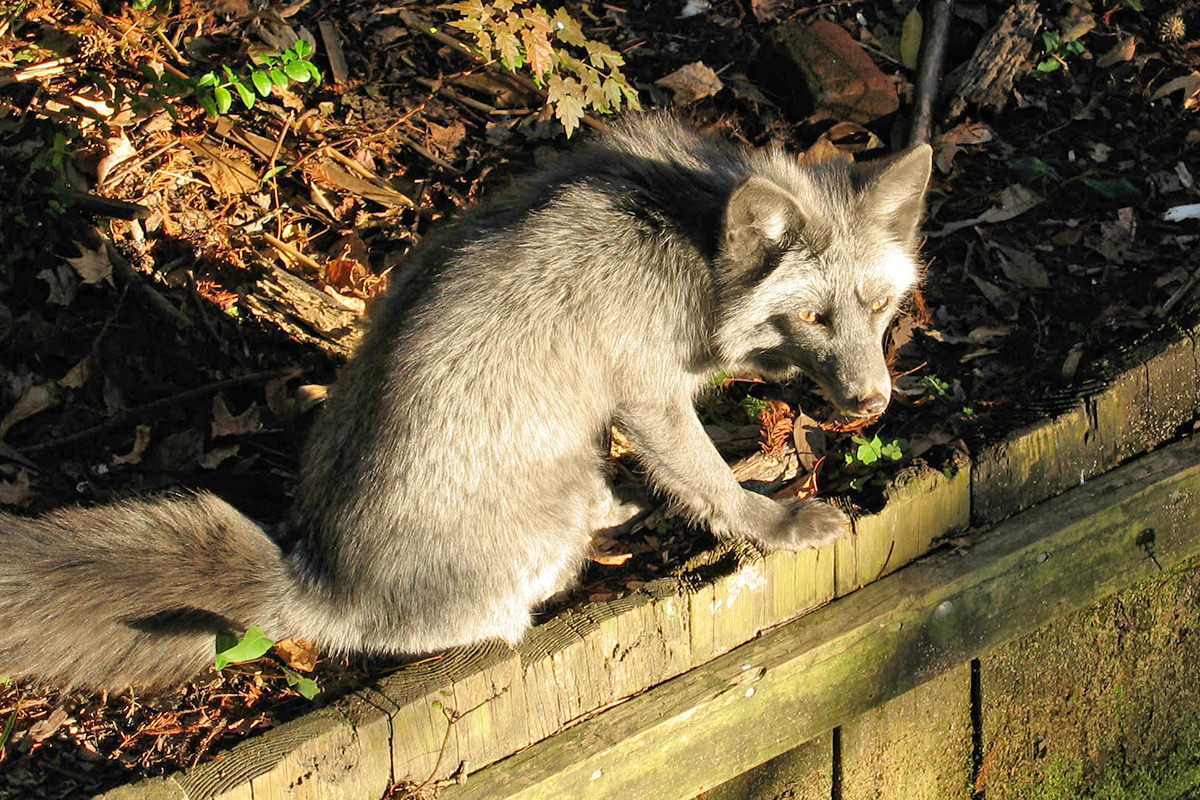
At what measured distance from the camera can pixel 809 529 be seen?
3795 millimetres

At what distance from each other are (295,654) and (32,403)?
1.87 metres

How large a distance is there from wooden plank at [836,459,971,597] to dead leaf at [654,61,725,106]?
106 inches

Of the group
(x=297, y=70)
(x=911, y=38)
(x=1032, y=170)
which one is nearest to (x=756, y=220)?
(x=297, y=70)

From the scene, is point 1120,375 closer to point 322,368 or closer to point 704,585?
point 704,585

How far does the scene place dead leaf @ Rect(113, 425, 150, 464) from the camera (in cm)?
449

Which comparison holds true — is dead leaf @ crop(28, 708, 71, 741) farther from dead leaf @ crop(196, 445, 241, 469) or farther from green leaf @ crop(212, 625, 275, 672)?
dead leaf @ crop(196, 445, 241, 469)

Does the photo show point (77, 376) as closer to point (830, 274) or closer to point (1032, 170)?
point (830, 274)

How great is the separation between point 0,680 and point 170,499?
716 mm

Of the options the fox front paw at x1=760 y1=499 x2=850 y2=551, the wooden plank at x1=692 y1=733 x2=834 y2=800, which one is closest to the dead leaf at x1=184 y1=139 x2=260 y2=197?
the fox front paw at x1=760 y1=499 x2=850 y2=551

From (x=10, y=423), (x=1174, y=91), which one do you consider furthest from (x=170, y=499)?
(x=1174, y=91)

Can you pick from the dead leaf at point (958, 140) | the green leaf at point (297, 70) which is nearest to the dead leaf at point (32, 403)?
the green leaf at point (297, 70)

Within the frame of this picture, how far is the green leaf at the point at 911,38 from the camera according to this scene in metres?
6.05

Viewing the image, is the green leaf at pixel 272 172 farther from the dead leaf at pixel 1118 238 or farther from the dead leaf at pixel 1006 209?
the dead leaf at pixel 1118 238

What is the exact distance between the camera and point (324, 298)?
15.8 ft
